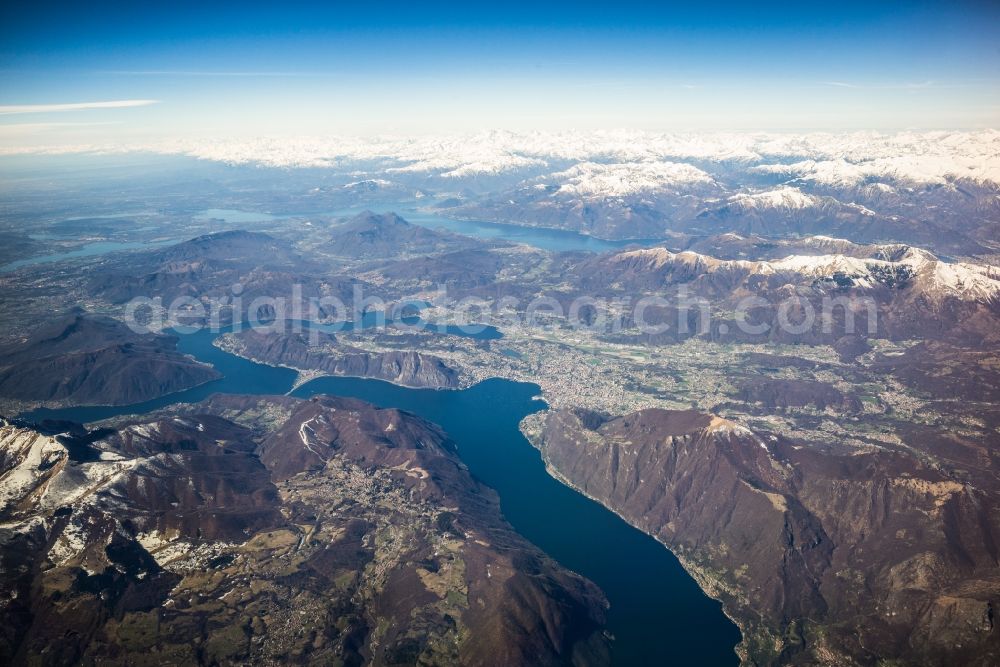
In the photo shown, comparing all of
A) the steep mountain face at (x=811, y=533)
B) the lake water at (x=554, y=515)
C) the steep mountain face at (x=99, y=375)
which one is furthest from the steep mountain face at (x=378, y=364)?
the steep mountain face at (x=811, y=533)

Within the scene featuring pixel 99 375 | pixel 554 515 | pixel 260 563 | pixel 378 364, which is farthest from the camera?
pixel 378 364

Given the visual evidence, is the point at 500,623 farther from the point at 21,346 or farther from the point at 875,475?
the point at 21,346

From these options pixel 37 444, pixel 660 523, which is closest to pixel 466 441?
pixel 660 523

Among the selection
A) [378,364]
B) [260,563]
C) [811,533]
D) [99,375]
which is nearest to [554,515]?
[811,533]

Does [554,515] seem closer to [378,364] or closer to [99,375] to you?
[378,364]

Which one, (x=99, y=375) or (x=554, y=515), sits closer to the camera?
(x=554, y=515)
